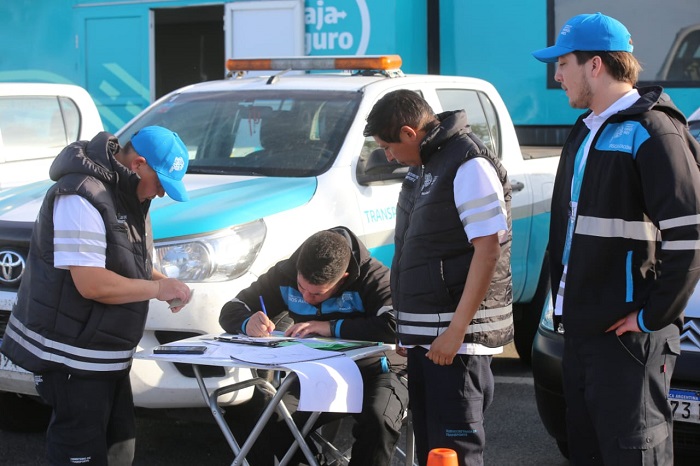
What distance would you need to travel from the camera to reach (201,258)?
4.41 metres

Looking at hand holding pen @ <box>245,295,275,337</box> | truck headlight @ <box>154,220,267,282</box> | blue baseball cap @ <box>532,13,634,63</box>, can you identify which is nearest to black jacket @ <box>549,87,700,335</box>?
blue baseball cap @ <box>532,13,634,63</box>

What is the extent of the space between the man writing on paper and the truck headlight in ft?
0.83

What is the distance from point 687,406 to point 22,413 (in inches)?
126

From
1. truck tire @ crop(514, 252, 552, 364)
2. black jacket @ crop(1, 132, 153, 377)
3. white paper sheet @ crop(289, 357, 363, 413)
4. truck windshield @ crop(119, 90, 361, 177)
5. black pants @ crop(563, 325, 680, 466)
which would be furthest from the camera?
truck tire @ crop(514, 252, 552, 364)

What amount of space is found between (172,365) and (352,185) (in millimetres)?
1372

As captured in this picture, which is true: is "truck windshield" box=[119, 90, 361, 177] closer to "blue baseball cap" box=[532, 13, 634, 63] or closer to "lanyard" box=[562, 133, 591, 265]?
"lanyard" box=[562, 133, 591, 265]

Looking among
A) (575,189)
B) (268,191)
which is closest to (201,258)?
(268,191)

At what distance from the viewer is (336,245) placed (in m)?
4.03

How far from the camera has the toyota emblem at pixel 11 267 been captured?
4547 mm

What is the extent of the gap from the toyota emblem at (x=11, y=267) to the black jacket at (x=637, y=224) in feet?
8.42

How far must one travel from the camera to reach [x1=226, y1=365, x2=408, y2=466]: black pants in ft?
12.3

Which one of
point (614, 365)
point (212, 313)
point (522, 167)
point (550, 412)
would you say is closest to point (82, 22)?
point (522, 167)

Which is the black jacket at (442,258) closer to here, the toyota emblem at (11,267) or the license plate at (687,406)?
the license plate at (687,406)

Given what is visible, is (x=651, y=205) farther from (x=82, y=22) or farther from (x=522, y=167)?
(x=82, y=22)
